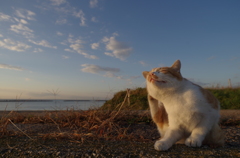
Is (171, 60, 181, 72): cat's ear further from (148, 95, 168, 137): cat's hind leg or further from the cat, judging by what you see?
(148, 95, 168, 137): cat's hind leg

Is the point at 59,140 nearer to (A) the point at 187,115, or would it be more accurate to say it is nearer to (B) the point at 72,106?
(A) the point at 187,115

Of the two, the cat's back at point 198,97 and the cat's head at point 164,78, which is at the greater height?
the cat's head at point 164,78

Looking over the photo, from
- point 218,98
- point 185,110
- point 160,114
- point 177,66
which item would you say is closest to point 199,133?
point 185,110

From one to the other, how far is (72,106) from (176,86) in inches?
110

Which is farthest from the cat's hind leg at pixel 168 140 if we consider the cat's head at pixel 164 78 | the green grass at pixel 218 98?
the green grass at pixel 218 98

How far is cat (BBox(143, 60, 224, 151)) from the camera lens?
1.61 meters

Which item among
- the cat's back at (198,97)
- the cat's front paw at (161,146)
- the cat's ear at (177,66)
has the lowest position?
the cat's front paw at (161,146)

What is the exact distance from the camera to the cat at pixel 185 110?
63.6 inches

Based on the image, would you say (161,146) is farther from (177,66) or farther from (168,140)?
(177,66)

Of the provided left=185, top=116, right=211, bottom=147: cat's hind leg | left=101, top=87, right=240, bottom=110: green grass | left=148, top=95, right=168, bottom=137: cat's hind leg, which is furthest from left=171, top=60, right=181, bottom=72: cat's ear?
left=101, top=87, right=240, bottom=110: green grass

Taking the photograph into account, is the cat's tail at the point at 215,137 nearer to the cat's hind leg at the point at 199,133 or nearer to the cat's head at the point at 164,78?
the cat's hind leg at the point at 199,133

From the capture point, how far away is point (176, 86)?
1717 millimetres

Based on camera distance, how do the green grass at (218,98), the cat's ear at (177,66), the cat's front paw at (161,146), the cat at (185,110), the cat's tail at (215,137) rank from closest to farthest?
the cat's front paw at (161,146), the cat at (185,110), the cat's tail at (215,137), the cat's ear at (177,66), the green grass at (218,98)

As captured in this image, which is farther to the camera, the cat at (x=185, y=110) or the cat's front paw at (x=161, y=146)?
the cat at (x=185, y=110)
